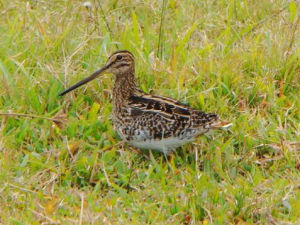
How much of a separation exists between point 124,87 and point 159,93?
376mm

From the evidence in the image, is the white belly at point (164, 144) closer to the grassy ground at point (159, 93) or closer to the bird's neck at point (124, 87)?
the grassy ground at point (159, 93)

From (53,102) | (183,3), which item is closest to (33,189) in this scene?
(53,102)

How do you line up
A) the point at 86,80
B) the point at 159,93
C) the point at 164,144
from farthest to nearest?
the point at 159,93 < the point at 86,80 < the point at 164,144

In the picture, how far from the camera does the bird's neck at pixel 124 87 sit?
22.0 ft

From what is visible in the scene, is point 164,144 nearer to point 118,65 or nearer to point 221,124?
point 221,124

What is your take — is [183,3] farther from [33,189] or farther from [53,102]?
[33,189]

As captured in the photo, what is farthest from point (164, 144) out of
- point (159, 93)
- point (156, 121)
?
point (159, 93)

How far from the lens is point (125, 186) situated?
6.03 meters

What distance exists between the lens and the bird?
6316mm

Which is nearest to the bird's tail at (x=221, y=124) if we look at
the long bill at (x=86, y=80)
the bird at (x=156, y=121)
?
the bird at (x=156, y=121)

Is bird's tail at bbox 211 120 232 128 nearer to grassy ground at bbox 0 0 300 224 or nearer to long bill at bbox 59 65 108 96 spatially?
grassy ground at bbox 0 0 300 224

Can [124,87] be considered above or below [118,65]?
below

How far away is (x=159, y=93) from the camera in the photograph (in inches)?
276

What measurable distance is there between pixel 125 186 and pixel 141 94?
0.95 m
